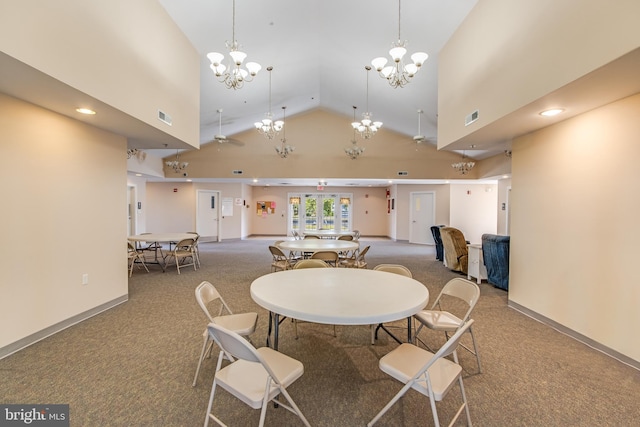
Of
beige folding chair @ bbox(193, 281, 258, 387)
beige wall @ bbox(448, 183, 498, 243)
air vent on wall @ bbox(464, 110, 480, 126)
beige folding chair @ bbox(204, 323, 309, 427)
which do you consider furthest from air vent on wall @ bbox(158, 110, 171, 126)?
beige wall @ bbox(448, 183, 498, 243)

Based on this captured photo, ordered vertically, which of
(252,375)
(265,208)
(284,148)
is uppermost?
(284,148)

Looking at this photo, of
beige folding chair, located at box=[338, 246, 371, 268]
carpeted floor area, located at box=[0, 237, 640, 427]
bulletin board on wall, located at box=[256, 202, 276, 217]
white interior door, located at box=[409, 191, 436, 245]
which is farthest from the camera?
bulletin board on wall, located at box=[256, 202, 276, 217]

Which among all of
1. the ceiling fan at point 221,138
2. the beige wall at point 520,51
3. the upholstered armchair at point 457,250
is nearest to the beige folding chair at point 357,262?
the beige wall at point 520,51

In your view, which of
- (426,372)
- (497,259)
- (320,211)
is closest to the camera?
(426,372)

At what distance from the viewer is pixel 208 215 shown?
10539mm

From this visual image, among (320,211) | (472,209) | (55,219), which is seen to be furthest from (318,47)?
(320,211)

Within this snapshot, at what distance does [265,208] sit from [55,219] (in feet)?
31.6

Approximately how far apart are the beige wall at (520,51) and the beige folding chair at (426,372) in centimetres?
221

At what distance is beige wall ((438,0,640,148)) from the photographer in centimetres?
196

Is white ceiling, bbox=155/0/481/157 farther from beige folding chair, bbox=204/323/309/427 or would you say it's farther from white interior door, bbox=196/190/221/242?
beige folding chair, bbox=204/323/309/427

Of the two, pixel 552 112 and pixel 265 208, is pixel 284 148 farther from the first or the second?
pixel 552 112

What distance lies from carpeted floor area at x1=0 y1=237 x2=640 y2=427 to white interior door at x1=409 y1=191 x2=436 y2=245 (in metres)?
7.04

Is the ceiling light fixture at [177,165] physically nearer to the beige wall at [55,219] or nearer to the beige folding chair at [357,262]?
the beige wall at [55,219]

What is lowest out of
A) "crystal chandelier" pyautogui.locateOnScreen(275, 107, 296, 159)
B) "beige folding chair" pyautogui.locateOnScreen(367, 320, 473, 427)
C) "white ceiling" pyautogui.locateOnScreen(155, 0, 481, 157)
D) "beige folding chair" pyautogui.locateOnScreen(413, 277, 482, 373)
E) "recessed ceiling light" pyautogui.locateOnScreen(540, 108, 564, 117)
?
"beige folding chair" pyautogui.locateOnScreen(367, 320, 473, 427)
